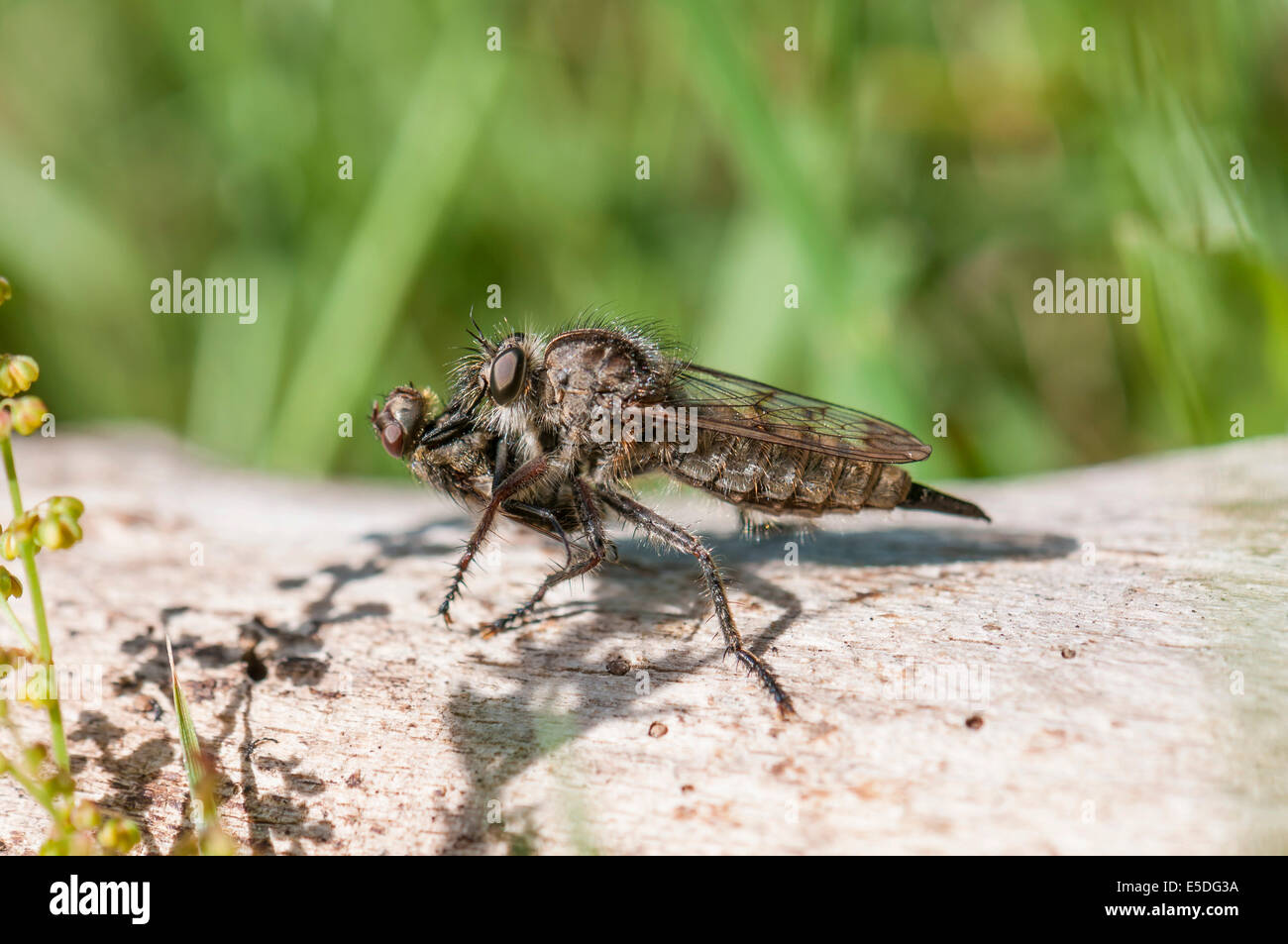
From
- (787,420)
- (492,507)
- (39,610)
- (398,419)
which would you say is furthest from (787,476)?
(39,610)

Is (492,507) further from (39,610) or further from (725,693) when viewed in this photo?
(39,610)

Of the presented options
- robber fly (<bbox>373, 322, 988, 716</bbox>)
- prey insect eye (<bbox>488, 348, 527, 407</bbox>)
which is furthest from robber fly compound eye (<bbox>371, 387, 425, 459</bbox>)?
prey insect eye (<bbox>488, 348, 527, 407</bbox>)

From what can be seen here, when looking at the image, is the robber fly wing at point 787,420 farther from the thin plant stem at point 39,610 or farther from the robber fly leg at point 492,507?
the thin plant stem at point 39,610

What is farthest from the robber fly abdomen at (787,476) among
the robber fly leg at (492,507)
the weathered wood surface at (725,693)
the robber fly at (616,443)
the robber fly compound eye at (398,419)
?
the robber fly compound eye at (398,419)

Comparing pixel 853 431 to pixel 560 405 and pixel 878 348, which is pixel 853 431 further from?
pixel 878 348

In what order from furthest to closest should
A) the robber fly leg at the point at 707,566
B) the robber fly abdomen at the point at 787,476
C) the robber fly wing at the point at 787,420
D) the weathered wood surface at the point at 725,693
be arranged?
1. the robber fly abdomen at the point at 787,476
2. the robber fly wing at the point at 787,420
3. the robber fly leg at the point at 707,566
4. the weathered wood surface at the point at 725,693

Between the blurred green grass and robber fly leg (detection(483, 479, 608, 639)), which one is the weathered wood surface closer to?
robber fly leg (detection(483, 479, 608, 639))
